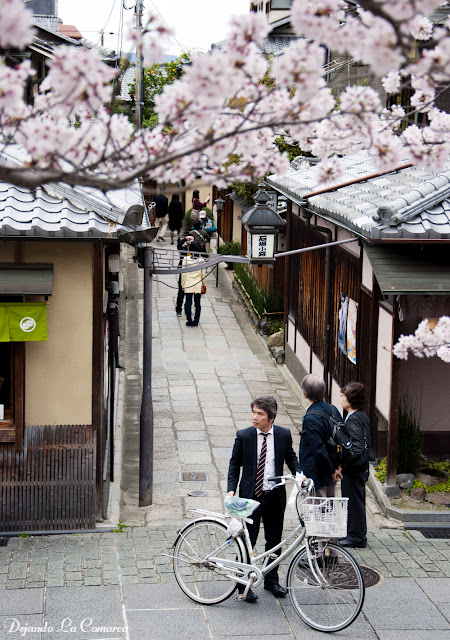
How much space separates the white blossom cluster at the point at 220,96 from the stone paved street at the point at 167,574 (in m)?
3.98

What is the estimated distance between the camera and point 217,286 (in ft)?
82.7

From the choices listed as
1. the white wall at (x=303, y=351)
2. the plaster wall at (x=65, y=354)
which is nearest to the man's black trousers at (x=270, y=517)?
the plaster wall at (x=65, y=354)

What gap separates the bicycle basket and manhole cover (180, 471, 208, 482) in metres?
3.93

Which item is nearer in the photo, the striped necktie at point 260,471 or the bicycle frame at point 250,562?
the bicycle frame at point 250,562

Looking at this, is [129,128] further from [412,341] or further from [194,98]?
[412,341]

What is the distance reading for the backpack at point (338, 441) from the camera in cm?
825

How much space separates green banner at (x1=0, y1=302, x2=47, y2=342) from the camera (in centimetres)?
880

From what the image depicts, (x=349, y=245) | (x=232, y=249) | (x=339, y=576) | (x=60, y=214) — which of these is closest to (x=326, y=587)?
(x=339, y=576)

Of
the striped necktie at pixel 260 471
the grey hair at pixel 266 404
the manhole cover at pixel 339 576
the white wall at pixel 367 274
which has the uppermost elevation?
the white wall at pixel 367 274

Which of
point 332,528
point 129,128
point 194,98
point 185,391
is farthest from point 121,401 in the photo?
point 194,98

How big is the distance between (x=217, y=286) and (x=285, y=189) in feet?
32.8

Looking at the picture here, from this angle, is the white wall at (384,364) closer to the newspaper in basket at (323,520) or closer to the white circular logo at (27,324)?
the newspaper in basket at (323,520)

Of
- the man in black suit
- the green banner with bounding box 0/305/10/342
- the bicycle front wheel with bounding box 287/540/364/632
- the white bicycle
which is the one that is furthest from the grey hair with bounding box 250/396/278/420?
the green banner with bounding box 0/305/10/342

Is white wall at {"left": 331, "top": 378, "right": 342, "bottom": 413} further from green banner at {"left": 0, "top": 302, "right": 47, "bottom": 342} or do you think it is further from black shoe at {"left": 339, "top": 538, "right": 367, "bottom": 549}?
green banner at {"left": 0, "top": 302, "right": 47, "bottom": 342}
